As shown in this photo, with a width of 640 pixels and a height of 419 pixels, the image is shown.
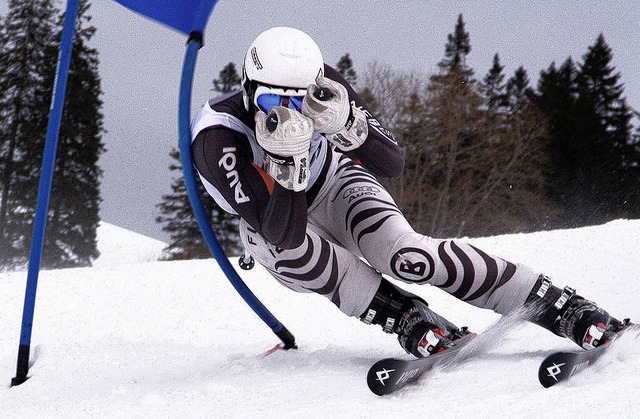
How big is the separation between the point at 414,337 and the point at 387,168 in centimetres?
65

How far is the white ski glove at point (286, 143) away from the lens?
219 centimetres

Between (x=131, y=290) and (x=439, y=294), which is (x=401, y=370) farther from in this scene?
(x=131, y=290)

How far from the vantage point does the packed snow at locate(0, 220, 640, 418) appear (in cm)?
181

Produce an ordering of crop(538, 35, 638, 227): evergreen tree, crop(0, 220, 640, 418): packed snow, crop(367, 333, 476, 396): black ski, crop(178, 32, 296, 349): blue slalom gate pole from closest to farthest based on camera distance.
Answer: crop(0, 220, 640, 418): packed snow → crop(367, 333, 476, 396): black ski → crop(178, 32, 296, 349): blue slalom gate pole → crop(538, 35, 638, 227): evergreen tree

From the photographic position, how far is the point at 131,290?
15.2 ft

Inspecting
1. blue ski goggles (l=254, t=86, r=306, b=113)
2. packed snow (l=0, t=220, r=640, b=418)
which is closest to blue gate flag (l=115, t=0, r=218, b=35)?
blue ski goggles (l=254, t=86, r=306, b=113)

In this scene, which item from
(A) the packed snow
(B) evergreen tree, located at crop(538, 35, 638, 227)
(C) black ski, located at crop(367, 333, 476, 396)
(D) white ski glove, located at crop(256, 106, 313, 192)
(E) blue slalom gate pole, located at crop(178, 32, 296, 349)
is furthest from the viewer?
(B) evergreen tree, located at crop(538, 35, 638, 227)

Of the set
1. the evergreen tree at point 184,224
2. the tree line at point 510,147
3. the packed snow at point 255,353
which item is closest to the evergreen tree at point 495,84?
the tree line at point 510,147

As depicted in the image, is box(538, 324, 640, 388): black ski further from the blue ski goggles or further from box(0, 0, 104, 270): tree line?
box(0, 0, 104, 270): tree line

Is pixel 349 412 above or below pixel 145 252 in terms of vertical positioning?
above

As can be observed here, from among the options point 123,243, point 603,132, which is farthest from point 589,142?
point 123,243

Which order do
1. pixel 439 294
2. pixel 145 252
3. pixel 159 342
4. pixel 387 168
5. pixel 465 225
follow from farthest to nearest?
pixel 145 252 < pixel 465 225 < pixel 439 294 < pixel 159 342 < pixel 387 168

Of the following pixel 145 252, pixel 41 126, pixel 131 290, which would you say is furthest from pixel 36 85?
pixel 131 290

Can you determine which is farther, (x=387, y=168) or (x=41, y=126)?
(x=41, y=126)
